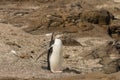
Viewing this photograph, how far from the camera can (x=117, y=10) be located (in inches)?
891

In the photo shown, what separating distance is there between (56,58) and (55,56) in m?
0.05

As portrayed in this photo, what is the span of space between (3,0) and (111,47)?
13764mm

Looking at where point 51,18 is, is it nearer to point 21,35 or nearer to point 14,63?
point 21,35

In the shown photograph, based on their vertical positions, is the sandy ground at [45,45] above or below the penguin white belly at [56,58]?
below

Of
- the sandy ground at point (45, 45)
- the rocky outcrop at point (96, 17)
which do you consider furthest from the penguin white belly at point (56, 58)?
the rocky outcrop at point (96, 17)

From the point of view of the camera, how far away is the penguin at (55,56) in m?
10.8

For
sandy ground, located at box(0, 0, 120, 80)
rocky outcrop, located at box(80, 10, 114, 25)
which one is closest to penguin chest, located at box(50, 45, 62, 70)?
sandy ground, located at box(0, 0, 120, 80)

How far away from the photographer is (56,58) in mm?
10867

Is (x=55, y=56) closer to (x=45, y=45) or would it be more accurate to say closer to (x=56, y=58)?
(x=56, y=58)

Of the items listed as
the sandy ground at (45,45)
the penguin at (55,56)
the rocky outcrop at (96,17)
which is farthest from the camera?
the rocky outcrop at (96,17)

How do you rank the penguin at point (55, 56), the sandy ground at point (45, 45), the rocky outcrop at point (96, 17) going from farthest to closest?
the rocky outcrop at point (96, 17) → the penguin at point (55, 56) → the sandy ground at point (45, 45)

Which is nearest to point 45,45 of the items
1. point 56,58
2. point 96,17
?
point 56,58

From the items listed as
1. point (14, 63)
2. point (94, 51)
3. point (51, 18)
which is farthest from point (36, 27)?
point (14, 63)

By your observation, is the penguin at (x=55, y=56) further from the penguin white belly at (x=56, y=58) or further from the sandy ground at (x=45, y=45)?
the sandy ground at (x=45, y=45)
